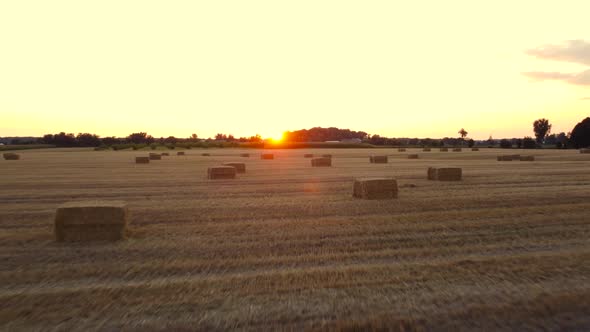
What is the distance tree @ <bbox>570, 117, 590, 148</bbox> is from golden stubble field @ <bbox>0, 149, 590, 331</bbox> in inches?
3629

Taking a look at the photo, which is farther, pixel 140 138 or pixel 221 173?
pixel 140 138

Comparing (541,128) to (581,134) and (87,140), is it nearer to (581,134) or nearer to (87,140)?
(581,134)

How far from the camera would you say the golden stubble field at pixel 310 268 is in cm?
599

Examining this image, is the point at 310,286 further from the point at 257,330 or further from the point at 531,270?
the point at 531,270

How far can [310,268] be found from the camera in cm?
779

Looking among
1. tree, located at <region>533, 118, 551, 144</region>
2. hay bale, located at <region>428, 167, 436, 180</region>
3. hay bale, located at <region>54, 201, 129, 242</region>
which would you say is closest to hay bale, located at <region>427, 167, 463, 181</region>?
hay bale, located at <region>428, 167, 436, 180</region>

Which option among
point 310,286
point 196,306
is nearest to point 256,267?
point 310,286

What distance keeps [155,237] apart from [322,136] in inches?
7486

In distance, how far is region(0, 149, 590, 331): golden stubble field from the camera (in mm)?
5992

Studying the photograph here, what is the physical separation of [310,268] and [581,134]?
10217cm

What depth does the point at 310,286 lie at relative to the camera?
22.9 ft

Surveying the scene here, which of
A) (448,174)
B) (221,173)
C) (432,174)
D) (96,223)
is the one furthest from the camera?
(221,173)

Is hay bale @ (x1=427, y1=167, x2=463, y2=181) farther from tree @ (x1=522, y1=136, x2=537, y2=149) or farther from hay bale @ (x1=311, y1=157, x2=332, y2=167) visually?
tree @ (x1=522, y1=136, x2=537, y2=149)

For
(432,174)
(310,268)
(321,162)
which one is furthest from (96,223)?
(321,162)
